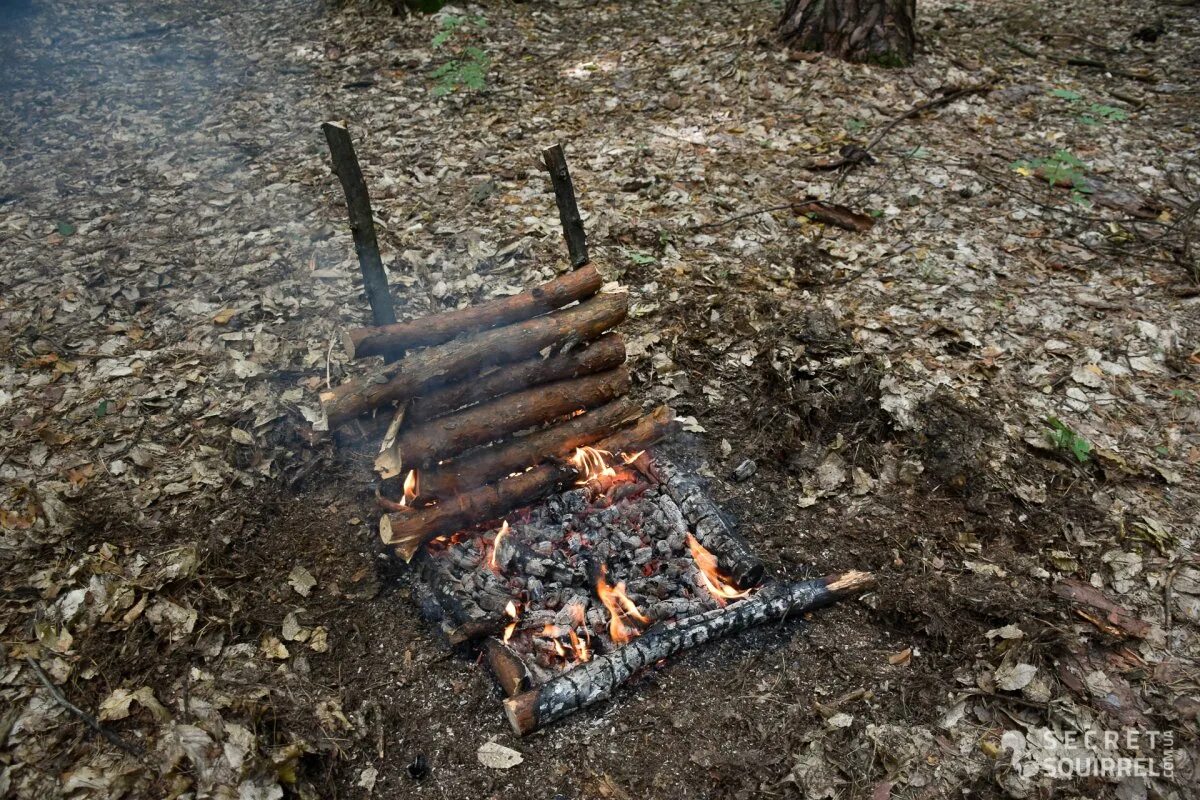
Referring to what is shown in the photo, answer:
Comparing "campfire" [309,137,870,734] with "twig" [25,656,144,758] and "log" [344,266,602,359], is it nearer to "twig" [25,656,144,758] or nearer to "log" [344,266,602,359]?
"log" [344,266,602,359]

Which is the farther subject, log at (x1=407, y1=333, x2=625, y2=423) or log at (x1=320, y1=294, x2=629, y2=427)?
log at (x1=407, y1=333, x2=625, y2=423)

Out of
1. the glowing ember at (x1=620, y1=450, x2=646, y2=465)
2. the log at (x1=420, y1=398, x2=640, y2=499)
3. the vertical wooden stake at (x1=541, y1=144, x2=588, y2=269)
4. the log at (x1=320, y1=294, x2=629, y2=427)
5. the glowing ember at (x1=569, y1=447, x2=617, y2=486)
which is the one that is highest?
the vertical wooden stake at (x1=541, y1=144, x2=588, y2=269)

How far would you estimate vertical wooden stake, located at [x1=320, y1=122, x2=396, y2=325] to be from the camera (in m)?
4.33

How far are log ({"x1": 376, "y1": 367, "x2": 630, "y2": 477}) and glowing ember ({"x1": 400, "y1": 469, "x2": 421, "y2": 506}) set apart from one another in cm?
6

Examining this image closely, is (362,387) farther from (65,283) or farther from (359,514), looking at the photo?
(65,283)

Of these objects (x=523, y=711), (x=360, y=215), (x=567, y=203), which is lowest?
(x=523, y=711)

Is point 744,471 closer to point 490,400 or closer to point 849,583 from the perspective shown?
point 849,583

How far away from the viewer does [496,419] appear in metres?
4.85

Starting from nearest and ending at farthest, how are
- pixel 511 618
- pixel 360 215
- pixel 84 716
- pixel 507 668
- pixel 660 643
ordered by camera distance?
pixel 84 716
pixel 507 668
pixel 660 643
pixel 511 618
pixel 360 215

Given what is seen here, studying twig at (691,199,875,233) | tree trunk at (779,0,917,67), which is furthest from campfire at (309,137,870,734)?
tree trunk at (779,0,917,67)

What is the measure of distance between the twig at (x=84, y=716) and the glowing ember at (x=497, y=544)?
2.05 meters

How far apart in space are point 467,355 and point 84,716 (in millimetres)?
2816

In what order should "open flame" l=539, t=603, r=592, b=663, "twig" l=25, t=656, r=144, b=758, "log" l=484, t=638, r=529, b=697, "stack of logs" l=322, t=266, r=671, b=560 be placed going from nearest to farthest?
"twig" l=25, t=656, r=144, b=758
"log" l=484, t=638, r=529, b=697
"open flame" l=539, t=603, r=592, b=663
"stack of logs" l=322, t=266, r=671, b=560

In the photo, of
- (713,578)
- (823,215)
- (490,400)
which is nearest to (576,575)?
(713,578)
